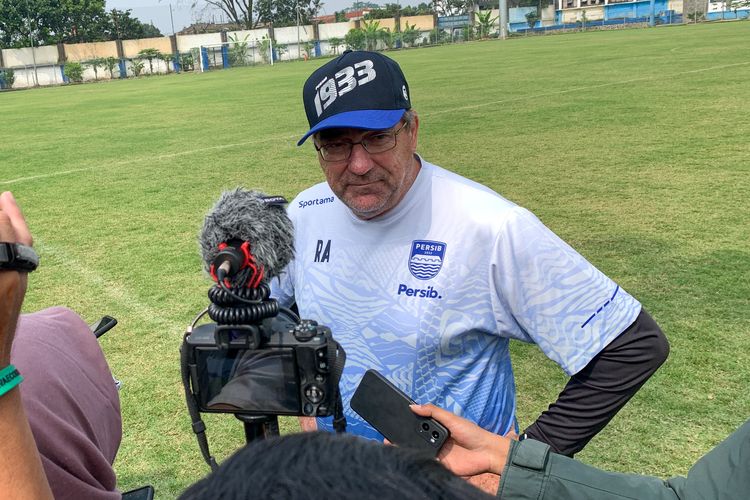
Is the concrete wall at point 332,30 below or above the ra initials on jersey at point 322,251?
above

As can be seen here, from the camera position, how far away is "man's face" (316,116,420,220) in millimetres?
2289

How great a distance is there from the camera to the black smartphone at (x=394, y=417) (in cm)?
163

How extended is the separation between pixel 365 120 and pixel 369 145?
119mm

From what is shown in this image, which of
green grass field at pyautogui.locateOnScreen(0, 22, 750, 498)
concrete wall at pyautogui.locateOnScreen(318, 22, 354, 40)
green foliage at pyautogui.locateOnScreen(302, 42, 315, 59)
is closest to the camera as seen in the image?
green grass field at pyautogui.locateOnScreen(0, 22, 750, 498)

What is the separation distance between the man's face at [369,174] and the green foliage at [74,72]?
5045cm

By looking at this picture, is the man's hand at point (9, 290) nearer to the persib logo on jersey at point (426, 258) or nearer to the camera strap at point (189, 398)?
the camera strap at point (189, 398)

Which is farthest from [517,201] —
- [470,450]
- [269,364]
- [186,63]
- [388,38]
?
[388,38]

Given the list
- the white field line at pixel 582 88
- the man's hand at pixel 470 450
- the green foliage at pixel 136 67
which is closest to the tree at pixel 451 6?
Answer: the green foliage at pixel 136 67

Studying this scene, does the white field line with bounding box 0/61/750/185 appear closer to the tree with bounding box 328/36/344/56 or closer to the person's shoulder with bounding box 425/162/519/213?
the person's shoulder with bounding box 425/162/519/213

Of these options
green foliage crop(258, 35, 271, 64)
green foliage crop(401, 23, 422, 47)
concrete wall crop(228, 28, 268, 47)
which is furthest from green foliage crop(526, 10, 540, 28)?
green foliage crop(258, 35, 271, 64)

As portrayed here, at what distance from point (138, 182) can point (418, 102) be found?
28.3ft

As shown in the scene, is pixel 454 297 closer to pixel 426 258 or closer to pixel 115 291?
pixel 426 258

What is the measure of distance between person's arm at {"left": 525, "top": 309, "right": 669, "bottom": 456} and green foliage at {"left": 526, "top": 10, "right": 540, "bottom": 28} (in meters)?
72.2

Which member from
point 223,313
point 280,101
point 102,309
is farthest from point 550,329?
point 280,101
